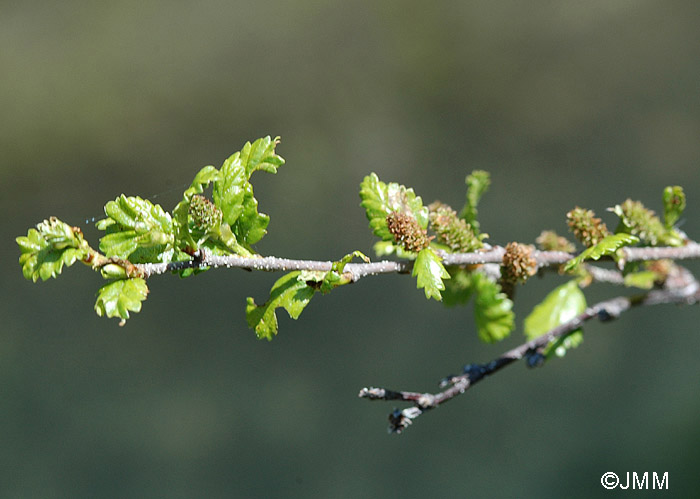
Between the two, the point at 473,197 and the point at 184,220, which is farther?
the point at 473,197

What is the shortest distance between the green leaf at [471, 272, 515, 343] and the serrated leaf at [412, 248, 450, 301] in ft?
0.63

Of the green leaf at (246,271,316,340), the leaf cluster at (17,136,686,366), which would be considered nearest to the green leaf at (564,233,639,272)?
the leaf cluster at (17,136,686,366)

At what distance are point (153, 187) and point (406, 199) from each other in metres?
1.46

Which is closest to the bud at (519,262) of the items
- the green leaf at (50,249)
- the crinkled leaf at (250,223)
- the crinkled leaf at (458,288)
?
the crinkled leaf at (458,288)

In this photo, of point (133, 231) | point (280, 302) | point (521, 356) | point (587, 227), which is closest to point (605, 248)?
point (587, 227)

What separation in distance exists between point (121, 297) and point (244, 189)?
0.40 ft

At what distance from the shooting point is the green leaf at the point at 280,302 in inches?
19.0

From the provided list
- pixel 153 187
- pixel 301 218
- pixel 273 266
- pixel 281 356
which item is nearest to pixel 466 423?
pixel 281 356

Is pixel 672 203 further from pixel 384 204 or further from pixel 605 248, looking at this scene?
pixel 384 204

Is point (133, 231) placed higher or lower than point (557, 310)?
lower

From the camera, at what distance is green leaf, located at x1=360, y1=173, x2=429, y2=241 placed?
53 cm

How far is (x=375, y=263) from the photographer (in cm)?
49

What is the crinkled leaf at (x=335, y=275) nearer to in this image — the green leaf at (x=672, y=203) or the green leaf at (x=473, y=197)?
the green leaf at (x=473, y=197)

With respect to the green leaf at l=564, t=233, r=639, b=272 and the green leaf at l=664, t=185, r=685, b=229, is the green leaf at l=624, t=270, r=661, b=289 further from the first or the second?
the green leaf at l=564, t=233, r=639, b=272
